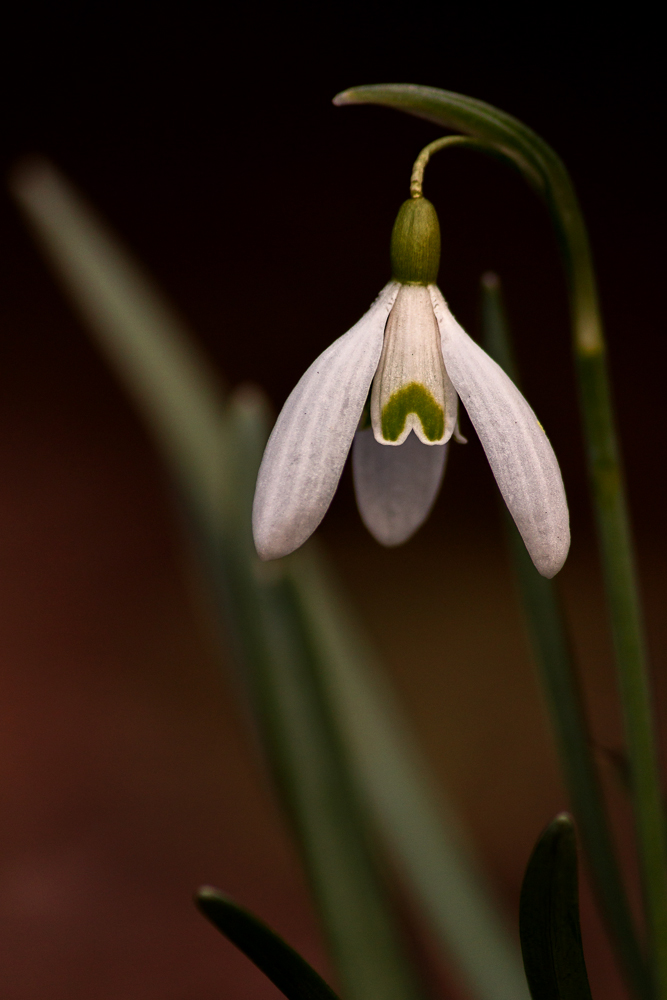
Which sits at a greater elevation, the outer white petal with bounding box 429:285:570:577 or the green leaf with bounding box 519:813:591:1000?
the outer white petal with bounding box 429:285:570:577

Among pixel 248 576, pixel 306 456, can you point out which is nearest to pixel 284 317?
pixel 248 576

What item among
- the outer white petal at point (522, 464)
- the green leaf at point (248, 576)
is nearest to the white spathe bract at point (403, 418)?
the outer white petal at point (522, 464)

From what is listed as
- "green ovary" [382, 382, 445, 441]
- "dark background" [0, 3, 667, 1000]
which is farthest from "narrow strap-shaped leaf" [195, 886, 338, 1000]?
"dark background" [0, 3, 667, 1000]

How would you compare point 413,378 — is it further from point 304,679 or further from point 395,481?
point 304,679

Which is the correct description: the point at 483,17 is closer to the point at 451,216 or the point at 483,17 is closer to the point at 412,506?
the point at 451,216

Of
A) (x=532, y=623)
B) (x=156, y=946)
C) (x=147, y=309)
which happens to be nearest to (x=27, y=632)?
(x=156, y=946)

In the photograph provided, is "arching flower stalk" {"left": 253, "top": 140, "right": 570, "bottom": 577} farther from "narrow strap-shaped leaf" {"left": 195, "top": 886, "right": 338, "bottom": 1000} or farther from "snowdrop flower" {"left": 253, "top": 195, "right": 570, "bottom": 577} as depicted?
"narrow strap-shaped leaf" {"left": 195, "top": 886, "right": 338, "bottom": 1000}
